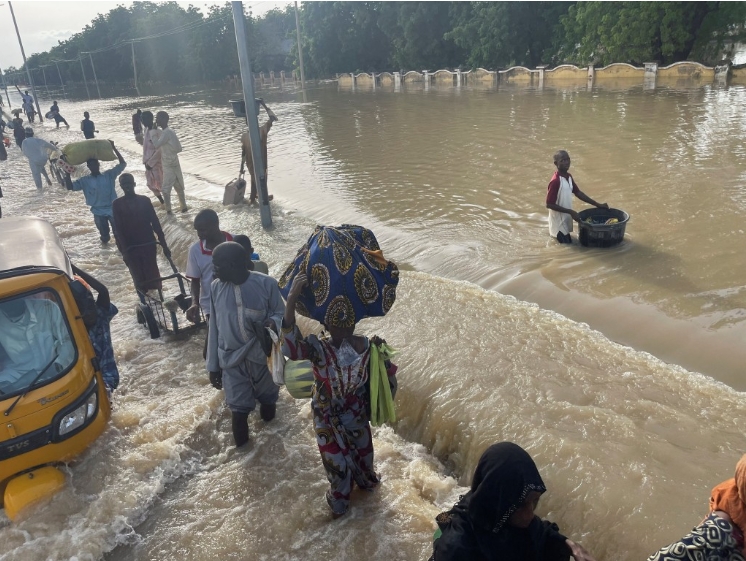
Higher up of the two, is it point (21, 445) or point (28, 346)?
point (28, 346)

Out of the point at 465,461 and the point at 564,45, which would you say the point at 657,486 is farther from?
the point at 564,45

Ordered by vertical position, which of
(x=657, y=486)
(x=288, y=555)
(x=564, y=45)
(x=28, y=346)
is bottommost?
(x=288, y=555)

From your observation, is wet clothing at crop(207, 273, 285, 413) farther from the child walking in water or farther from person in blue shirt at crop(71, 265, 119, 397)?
the child walking in water

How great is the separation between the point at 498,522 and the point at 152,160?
11.0 m

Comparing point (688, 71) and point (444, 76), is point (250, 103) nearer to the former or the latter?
A: point (688, 71)

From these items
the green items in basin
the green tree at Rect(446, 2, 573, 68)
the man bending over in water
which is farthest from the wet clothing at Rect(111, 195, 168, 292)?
the green tree at Rect(446, 2, 573, 68)

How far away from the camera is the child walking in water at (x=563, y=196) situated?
736 centimetres

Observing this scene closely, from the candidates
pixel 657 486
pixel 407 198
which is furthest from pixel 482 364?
pixel 407 198

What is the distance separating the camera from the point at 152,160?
11141 mm

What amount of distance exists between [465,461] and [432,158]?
12.0 m

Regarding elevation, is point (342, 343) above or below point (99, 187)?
below

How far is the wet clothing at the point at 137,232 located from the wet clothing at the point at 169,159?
163 inches

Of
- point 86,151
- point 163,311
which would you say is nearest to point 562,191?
point 163,311

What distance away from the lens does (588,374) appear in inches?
207
